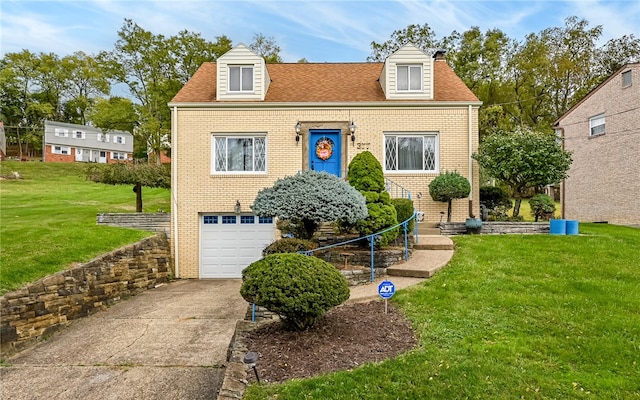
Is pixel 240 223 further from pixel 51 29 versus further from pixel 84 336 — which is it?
pixel 51 29

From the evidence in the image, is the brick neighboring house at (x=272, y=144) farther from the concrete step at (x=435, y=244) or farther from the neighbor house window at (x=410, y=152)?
the concrete step at (x=435, y=244)

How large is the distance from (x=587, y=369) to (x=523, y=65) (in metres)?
28.6

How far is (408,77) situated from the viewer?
13656 mm

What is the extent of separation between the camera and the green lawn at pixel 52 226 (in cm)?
890

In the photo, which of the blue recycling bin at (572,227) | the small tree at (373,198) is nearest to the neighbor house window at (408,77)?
the small tree at (373,198)

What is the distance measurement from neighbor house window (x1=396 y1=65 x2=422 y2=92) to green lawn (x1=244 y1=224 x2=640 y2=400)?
24.0ft

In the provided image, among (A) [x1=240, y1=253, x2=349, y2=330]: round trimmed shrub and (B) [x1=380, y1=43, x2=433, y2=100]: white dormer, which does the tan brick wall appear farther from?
(A) [x1=240, y1=253, x2=349, y2=330]: round trimmed shrub

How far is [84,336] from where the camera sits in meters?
7.90

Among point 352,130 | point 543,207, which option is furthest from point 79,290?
point 543,207

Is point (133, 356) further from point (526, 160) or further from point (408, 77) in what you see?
point (408, 77)

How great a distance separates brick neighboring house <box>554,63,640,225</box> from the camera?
1564 centimetres

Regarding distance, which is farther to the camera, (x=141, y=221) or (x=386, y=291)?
(x=141, y=221)

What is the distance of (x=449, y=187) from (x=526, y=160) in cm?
244

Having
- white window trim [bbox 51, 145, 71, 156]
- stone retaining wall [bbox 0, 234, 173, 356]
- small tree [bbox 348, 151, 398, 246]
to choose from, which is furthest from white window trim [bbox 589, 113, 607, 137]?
white window trim [bbox 51, 145, 71, 156]
